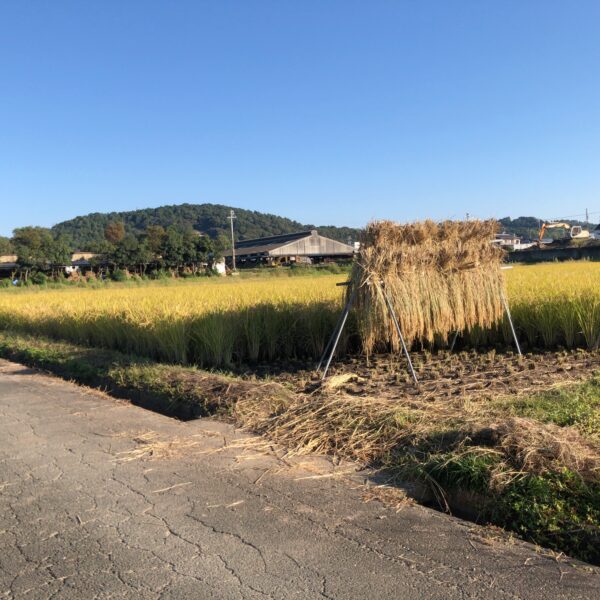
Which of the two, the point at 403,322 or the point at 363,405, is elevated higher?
the point at 403,322

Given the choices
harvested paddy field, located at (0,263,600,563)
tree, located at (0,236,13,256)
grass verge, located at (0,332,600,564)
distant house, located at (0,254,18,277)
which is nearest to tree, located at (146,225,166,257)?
distant house, located at (0,254,18,277)

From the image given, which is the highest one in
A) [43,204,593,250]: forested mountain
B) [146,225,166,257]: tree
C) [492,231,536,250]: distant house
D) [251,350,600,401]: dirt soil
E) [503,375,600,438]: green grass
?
[43,204,593,250]: forested mountain

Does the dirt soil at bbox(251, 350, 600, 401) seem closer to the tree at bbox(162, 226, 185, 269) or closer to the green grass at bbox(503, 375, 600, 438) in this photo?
the green grass at bbox(503, 375, 600, 438)

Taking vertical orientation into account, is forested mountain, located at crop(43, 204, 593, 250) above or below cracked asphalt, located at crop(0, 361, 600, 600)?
above

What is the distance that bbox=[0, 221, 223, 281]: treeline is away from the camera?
5831 centimetres

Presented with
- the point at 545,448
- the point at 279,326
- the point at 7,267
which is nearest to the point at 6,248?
the point at 7,267

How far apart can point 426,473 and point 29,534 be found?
2847 mm

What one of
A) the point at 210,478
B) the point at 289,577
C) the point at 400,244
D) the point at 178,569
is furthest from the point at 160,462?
the point at 400,244

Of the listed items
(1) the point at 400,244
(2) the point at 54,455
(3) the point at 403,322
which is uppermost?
(1) the point at 400,244

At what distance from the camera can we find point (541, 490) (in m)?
3.73

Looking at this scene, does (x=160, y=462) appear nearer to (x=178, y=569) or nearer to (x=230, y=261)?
(x=178, y=569)

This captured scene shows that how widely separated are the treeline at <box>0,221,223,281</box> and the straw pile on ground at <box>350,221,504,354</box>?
2035 inches

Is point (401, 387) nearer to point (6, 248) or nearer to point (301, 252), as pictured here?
point (301, 252)

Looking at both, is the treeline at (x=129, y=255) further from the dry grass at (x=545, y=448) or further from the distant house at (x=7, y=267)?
the dry grass at (x=545, y=448)
